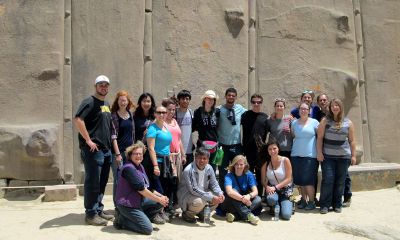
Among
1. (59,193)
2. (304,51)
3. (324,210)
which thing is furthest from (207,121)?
(304,51)

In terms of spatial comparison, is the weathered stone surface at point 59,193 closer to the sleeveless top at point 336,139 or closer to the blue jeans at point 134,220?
the blue jeans at point 134,220

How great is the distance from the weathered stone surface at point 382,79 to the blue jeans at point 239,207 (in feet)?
13.9

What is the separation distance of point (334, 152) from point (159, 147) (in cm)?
241

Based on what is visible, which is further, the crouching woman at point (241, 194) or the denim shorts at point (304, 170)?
the denim shorts at point (304, 170)

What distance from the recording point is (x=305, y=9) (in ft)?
27.8

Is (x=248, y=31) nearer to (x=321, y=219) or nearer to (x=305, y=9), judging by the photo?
(x=305, y=9)

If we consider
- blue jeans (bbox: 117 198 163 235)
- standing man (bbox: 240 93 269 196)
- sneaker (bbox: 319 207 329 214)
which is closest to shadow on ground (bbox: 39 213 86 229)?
blue jeans (bbox: 117 198 163 235)

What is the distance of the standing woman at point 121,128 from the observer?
17.3 ft

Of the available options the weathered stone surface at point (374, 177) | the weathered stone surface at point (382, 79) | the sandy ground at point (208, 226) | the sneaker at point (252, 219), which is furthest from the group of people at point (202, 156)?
the weathered stone surface at point (382, 79)

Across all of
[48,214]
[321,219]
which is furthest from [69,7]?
[321,219]

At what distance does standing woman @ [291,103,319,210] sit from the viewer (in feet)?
20.6

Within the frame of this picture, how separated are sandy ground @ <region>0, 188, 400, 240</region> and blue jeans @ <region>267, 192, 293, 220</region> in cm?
12

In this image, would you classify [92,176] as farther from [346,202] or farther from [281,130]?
[346,202]

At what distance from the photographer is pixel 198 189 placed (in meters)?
5.46
